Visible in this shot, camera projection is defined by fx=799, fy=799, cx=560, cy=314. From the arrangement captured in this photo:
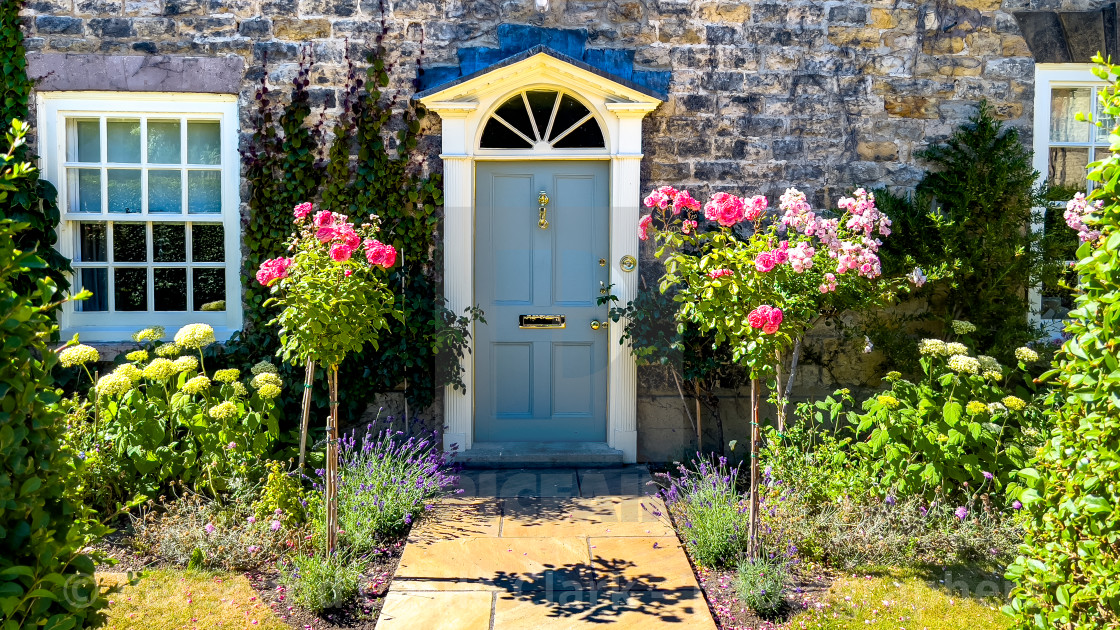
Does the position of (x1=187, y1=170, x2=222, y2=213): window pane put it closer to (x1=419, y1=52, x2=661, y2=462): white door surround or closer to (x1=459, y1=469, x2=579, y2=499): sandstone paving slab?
(x1=419, y1=52, x2=661, y2=462): white door surround

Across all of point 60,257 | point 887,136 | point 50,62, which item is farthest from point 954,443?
point 50,62

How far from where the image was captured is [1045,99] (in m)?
6.15

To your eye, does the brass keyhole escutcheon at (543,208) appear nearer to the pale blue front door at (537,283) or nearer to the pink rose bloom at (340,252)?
the pale blue front door at (537,283)

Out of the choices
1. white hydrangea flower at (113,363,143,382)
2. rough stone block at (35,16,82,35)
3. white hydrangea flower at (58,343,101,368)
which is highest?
rough stone block at (35,16,82,35)

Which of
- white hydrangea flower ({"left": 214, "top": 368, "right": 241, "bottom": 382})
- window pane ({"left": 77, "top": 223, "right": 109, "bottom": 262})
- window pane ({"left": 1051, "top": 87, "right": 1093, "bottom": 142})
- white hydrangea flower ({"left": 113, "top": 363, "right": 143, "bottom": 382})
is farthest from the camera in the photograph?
window pane ({"left": 1051, "top": 87, "right": 1093, "bottom": 142})

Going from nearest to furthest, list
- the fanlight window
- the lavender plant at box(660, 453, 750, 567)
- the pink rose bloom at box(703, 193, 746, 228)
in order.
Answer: the pink rose bloom at box(703, 193, 746, 228), the lavender plant at box(660, 453, 750, 567), the fanlight window

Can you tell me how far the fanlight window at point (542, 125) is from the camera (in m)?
6.02

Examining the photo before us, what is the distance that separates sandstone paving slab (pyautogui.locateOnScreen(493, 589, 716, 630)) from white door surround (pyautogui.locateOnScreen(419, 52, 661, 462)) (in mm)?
2239

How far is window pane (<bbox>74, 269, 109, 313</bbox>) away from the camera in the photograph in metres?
6.16

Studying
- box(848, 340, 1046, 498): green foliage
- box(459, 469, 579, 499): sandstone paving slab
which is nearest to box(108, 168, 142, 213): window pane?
box(459, 469, 579, 499): sandstone paving slab

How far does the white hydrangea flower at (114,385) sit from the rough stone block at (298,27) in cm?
278

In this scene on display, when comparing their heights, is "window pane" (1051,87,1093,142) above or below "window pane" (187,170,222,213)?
above

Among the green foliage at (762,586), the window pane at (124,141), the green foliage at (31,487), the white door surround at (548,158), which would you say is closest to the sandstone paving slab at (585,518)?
the green foliage at (762,586)

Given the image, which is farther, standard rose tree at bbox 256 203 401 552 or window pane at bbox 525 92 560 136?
window pane at bbox 525 92 560 136
